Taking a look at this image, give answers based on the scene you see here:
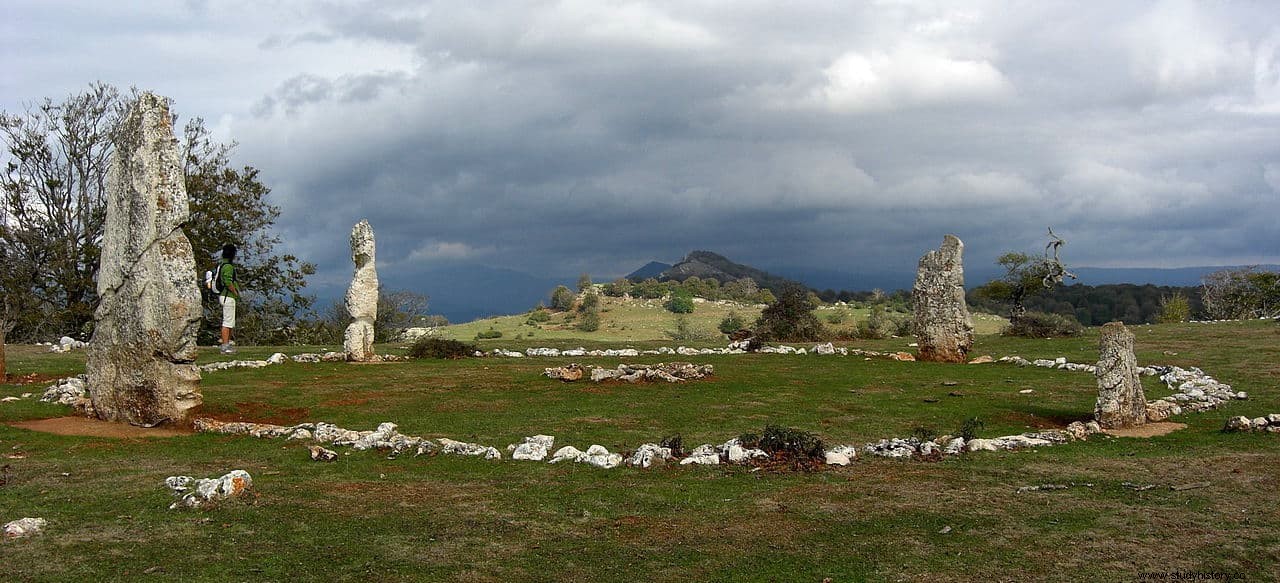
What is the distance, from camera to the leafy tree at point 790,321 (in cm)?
3497

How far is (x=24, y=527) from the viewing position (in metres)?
7.93

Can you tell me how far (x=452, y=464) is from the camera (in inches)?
450

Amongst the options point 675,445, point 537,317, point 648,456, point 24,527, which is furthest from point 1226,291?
point 24,527

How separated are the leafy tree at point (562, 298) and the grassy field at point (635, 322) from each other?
2022mm

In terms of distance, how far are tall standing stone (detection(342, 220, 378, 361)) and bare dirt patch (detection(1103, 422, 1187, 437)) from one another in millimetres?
18468

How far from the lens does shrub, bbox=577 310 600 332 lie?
156ft

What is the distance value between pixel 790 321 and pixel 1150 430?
22.2 meters

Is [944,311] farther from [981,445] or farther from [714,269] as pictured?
[714,269]

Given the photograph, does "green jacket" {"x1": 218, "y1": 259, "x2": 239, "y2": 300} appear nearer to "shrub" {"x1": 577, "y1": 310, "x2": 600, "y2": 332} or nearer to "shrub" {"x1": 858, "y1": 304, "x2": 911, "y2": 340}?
"shrub" {"x1": 858, "y1": 304, "x2": 911, "y2": 340}

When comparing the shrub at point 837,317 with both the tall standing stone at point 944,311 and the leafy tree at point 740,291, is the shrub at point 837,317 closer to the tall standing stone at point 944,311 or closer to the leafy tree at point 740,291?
the leafy tree at point 740,291

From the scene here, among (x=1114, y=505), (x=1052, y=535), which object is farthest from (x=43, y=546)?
(x=1114, y=505)

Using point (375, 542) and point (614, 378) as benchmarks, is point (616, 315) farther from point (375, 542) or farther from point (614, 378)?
point (375, 542)

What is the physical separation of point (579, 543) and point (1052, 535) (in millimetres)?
4435

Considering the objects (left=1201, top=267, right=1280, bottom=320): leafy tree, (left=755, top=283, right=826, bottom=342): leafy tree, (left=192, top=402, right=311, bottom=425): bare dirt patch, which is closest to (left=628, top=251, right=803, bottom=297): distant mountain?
(left=1201, top=267, right=1280, bottom=320): leafy tree
